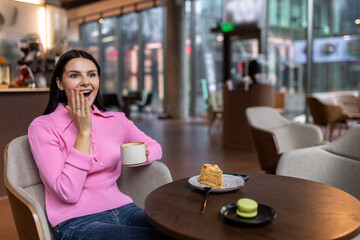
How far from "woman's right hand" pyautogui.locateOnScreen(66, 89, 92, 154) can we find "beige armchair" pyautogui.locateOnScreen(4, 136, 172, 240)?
0.28m

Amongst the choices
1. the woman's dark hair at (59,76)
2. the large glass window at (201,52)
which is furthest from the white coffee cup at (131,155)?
the large glass window at (201,52)

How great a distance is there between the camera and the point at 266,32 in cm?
934

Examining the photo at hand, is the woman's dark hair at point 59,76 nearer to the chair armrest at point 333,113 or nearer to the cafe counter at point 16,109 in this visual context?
the cafe counter at point 16,109

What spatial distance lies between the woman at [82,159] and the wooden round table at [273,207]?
20cm

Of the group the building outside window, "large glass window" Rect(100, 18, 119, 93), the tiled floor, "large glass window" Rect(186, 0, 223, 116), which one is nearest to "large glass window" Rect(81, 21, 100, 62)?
the building outside window

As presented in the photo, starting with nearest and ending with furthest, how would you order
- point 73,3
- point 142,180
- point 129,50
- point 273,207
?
point 273,207, point 142,180, point 129,50, point 73,3

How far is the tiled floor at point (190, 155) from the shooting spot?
10.8 ft

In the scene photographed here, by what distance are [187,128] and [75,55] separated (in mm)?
7319

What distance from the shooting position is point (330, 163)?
86.0 inches

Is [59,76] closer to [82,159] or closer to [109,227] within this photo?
[82,159]

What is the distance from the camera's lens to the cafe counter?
3721 millimetres

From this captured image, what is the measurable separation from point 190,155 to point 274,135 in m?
2.40

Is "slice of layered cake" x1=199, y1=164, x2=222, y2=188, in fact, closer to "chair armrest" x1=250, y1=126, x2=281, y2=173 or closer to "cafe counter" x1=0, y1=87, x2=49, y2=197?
"chair armrest" x1=250, y1=126, x2=281, y2=173

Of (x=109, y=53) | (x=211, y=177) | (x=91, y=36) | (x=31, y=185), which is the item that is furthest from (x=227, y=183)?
(x=91, y=36)
